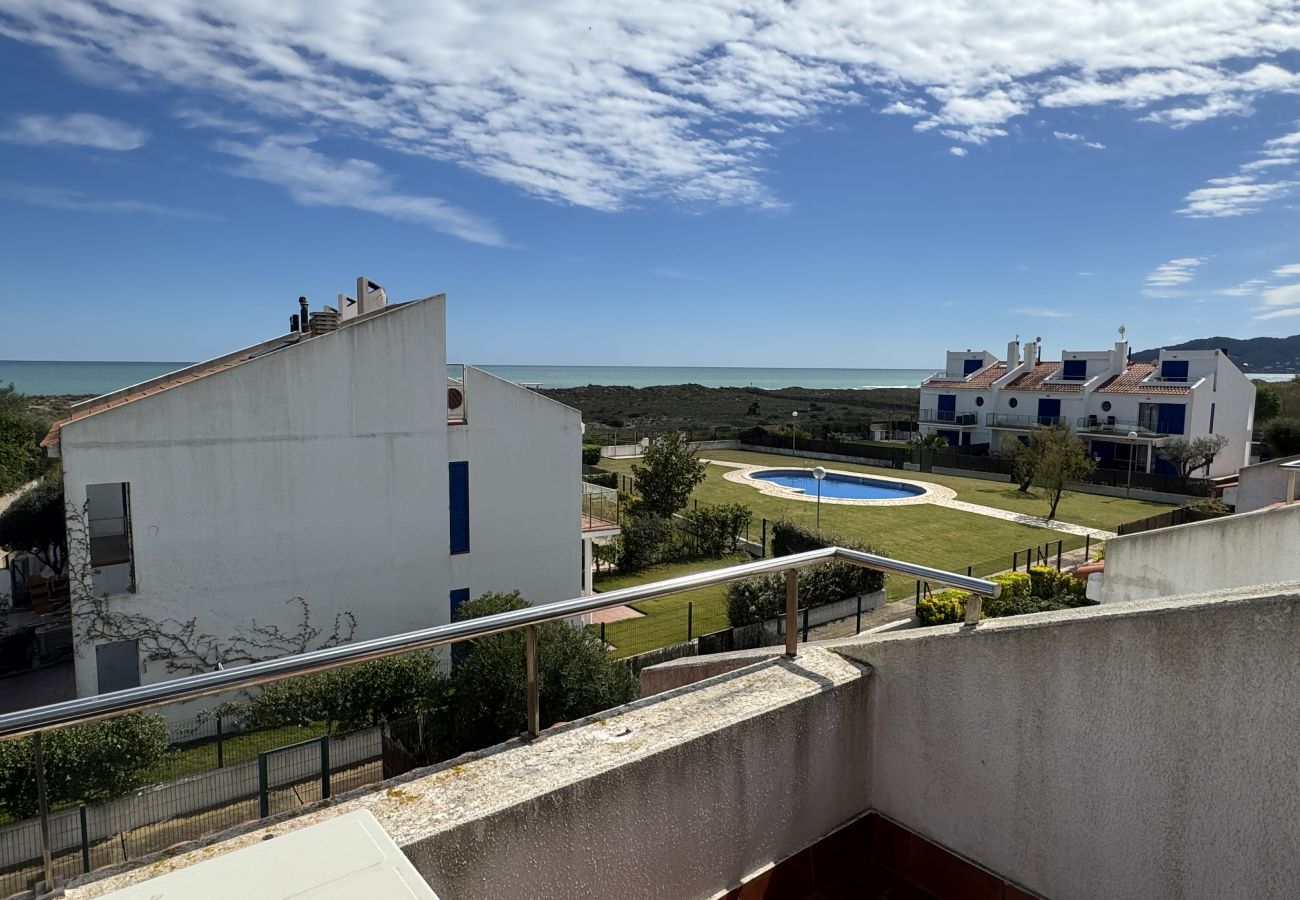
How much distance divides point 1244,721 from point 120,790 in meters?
9.58

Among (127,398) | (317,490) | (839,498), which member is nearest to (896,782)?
(317,490)

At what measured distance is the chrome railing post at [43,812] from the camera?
6.50ft

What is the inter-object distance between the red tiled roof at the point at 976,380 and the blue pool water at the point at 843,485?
12394 millimetres

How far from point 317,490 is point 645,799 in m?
13.0

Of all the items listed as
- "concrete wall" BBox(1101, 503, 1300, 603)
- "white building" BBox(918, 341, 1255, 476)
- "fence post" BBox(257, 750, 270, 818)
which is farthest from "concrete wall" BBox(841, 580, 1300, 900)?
"white building" BBox(918, 341, 1255, 476)

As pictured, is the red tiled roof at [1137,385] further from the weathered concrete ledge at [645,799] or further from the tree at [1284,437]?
the weathered concrete ledge at [645,799]

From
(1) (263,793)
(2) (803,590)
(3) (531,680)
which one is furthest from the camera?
(2) (803,590)

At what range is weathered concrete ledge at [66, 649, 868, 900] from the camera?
2146mm

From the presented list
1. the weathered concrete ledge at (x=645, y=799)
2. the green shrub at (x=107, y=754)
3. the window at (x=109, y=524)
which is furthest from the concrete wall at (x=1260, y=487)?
the window at (x=109, y=524)

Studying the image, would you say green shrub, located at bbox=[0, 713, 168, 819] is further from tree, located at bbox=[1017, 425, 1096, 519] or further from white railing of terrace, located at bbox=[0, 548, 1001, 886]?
tree, located at bbox=[1017, 425, 1096, 519]

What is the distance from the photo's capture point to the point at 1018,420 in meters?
43.3

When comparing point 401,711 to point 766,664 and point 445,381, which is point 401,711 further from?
point 766,664

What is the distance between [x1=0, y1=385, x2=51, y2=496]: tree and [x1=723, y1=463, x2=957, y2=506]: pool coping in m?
29.5

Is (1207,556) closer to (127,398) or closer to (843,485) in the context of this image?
(127,398)
